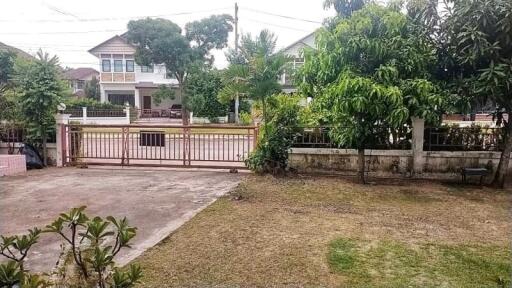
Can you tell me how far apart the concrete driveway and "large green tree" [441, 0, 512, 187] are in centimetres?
465

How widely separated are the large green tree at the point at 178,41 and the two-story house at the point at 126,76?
669 centimetres

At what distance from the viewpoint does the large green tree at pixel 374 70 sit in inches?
267

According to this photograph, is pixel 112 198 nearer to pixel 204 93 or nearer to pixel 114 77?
pixel 204 93

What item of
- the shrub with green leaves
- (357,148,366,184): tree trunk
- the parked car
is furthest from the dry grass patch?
the parked car

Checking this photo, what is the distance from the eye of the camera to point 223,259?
3.91m

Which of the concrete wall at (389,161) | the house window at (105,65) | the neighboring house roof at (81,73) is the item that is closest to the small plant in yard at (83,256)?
the concrete wall at (389,161)

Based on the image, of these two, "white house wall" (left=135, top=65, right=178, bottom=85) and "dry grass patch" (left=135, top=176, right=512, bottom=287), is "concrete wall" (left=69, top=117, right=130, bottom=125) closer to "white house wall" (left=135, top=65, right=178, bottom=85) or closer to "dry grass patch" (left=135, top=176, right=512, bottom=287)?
"white house wall" (left=135, top=65, right=178, bottom=85)

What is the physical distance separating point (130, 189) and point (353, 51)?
15.3 ft

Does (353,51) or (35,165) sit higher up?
(353,51)

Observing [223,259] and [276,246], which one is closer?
[223,259]

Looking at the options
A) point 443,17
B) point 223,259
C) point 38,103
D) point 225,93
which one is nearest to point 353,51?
point 443,17

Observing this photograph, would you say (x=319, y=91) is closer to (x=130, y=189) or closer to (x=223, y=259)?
(x=130, y=189)

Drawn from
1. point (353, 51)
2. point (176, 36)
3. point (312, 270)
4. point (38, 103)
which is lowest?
point (312, 270)

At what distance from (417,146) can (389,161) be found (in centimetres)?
63
